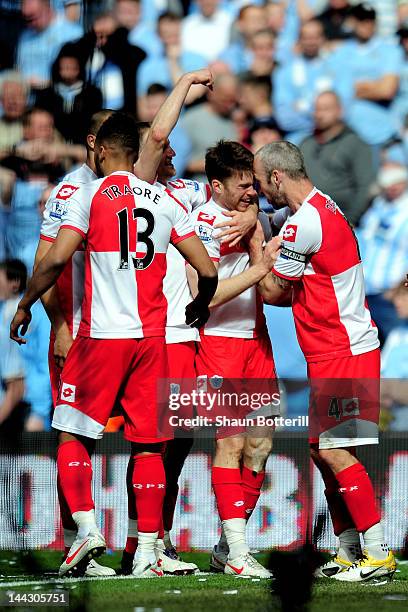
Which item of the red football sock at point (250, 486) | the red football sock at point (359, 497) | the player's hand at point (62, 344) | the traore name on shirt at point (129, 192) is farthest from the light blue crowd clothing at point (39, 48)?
the red football sock at point (359, 497)

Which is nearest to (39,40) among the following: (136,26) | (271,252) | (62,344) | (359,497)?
(136,26)

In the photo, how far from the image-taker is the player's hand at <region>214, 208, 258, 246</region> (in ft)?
17.0

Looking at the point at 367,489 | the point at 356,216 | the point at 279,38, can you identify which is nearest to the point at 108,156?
the point at 367,489

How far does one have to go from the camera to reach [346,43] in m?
8.02

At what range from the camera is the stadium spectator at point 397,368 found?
6.74 metres

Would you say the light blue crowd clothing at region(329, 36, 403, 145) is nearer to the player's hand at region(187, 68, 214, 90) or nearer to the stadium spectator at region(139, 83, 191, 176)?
the stadium spectator at region(139, 83, 191, 176)

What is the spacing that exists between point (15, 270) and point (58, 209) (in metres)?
2.02

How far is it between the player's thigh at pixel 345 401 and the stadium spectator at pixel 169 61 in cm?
355

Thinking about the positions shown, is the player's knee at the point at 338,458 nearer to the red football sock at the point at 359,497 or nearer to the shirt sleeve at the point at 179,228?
the red football sock at the point at 359,497

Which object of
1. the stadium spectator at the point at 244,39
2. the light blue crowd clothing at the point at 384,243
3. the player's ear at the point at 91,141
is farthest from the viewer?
the stadium spectator at the point at 244,39

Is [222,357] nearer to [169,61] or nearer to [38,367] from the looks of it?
[38,367]

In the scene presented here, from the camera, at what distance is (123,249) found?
15.0 feet

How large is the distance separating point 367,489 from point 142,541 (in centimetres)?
95

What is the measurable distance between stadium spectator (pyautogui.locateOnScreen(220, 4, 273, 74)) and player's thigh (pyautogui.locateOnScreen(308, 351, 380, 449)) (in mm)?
3632
